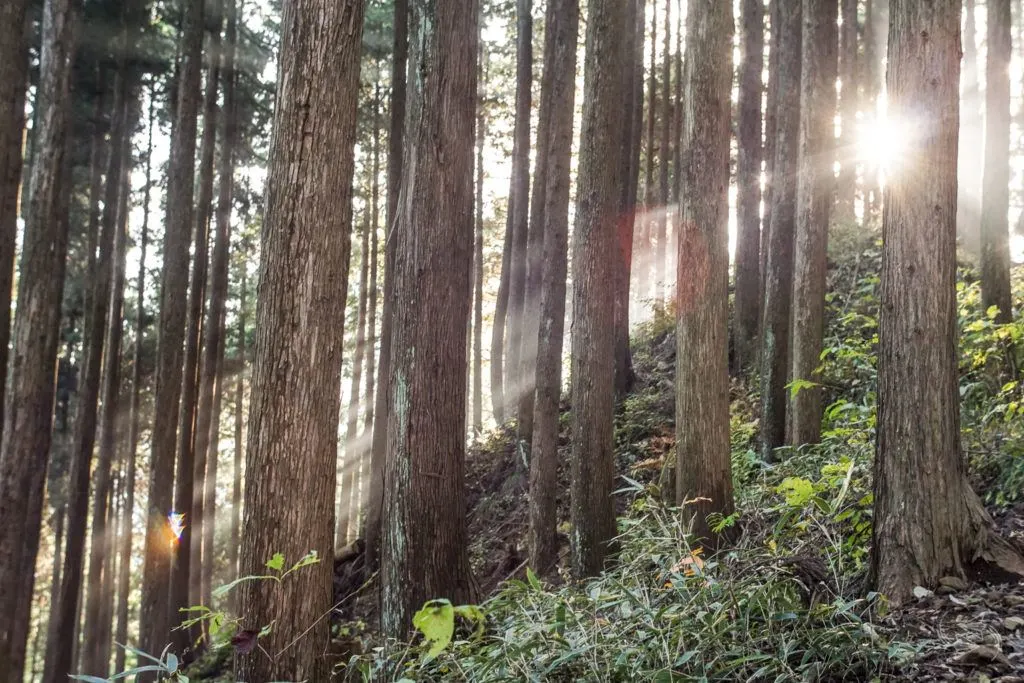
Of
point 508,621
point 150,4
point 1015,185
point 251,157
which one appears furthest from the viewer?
point 1015,185

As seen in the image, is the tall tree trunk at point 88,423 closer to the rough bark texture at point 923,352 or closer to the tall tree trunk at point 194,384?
the tall tree trunk at point 194,384

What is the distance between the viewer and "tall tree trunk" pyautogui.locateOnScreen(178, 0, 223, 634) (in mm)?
13453

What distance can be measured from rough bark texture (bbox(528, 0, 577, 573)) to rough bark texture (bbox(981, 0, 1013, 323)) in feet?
16.4

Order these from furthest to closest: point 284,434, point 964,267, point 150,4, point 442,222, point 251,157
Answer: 1. point 251,157
2. point 150,4
3. point 964,267
4. point 442,222
5. point 284,434

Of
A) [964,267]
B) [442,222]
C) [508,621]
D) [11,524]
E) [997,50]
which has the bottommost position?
[11,524]

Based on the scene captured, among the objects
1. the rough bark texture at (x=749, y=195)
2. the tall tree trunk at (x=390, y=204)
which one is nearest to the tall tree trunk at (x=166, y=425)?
the tall tree trunk at (x=390, y=204)

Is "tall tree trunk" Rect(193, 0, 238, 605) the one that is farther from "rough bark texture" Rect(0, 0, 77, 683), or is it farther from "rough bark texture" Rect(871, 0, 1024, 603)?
"rough bark texture" Rect(871, 0, 1024, 603)

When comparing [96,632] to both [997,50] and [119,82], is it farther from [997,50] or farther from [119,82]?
[997,50]

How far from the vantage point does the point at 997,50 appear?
9.87 m

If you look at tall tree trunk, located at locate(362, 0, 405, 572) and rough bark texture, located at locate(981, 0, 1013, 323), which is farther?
tall tree trunk, located at locate(362, 0, 405, 572)

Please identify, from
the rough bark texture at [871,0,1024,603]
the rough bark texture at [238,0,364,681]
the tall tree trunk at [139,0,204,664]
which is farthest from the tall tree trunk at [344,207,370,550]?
the rough bark texture at [871,0,1024,603]

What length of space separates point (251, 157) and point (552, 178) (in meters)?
13.0

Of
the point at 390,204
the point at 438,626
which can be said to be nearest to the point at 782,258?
the point at 390,204

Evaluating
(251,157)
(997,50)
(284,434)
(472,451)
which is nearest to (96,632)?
(472,451)
